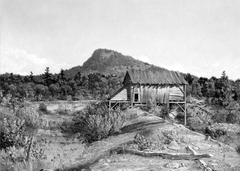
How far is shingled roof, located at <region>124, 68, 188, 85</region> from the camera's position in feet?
78.6

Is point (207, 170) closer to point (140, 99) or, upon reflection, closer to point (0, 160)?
point (0, 160)

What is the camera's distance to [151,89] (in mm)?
24000

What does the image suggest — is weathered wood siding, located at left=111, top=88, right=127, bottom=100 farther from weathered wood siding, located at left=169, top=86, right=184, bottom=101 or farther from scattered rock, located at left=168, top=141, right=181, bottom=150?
scattered rock, located at left=168, top=141, right=181, bottom=150

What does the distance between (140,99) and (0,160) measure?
17.6 m

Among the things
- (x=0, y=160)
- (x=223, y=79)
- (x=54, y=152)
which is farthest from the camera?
(x=223, y=79)

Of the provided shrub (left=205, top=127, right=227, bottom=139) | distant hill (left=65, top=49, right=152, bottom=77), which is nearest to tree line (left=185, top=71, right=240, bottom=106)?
shrub (left=205, top=127, right=227, bottom=139)

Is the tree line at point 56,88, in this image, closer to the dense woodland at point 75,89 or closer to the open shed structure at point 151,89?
the dense woodland at point 75,89

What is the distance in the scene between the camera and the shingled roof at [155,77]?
78.6ft

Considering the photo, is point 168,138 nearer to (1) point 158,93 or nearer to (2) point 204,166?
(2) point 204,166

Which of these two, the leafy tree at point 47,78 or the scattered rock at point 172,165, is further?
the leafy tree at point 47,78

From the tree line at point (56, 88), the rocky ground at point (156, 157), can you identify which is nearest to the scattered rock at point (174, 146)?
the rocky ground at point (156, 157)

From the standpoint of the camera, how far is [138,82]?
77.7 feet

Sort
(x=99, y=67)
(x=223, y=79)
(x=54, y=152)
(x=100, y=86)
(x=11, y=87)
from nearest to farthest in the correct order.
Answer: (x=54, y=152) → (x=11, y=87) → (x=100, y=86) → (x=223, y=79) → (x=99, y=67)

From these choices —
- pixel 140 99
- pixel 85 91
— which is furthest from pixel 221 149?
pixel 85 91
